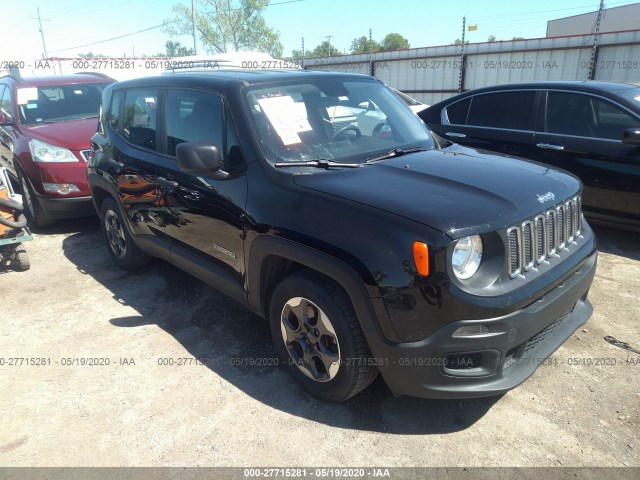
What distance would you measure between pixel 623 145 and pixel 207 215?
159 inches

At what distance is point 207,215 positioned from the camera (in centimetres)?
323

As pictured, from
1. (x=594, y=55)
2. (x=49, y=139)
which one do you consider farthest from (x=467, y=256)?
(x=594, y=55)

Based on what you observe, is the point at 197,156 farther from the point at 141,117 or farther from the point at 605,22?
the point at 605,22

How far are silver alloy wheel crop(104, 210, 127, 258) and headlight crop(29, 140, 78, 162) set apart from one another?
1.45 metres

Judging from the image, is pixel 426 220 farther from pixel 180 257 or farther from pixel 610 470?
pixel 180 257

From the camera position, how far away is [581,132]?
16.3 ft

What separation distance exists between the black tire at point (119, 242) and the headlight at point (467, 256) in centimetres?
335

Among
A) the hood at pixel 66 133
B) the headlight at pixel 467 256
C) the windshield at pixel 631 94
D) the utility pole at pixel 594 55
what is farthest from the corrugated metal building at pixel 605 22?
the headlight at pixel 467 256

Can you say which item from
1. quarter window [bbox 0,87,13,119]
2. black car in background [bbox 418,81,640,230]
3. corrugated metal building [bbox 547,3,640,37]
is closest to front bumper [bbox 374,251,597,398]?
black car in background [bbox 418,81,640,230]

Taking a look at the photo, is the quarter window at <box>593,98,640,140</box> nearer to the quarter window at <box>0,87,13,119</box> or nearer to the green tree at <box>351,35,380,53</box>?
the quarter window at <box>0,87,13,119</box>

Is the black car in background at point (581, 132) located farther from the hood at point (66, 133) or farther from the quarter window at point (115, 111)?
the hood at point (66, 133)

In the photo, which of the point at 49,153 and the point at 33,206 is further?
the point at 33,206

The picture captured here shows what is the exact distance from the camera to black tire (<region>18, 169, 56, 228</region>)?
6055mm

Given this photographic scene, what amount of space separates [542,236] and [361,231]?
1.00 m
